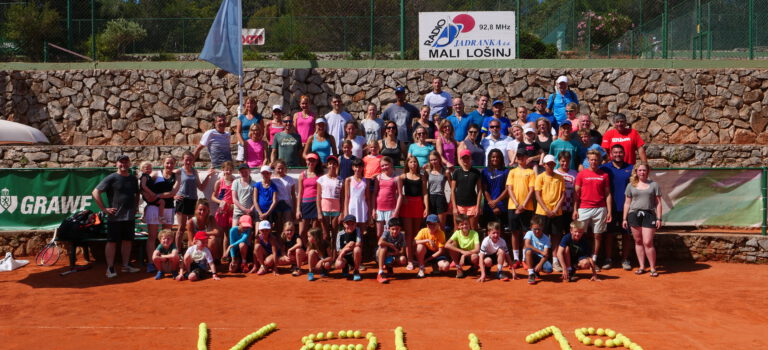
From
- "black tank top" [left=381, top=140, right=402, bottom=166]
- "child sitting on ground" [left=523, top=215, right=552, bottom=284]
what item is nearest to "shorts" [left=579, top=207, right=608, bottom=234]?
"child sitting on ground" [left=523, top=215, right=552, bottom=284]

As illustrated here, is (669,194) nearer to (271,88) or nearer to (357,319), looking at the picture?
(357,319)

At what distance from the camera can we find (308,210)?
1141 cm

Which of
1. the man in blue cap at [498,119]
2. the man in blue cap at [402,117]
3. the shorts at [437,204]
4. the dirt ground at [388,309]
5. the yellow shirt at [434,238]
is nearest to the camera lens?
the dirt ground at [388,309]

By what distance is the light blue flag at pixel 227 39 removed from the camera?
598 inches

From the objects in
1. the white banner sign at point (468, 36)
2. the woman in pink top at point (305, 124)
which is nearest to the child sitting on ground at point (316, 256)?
the woman in pink top at point (305, 124)

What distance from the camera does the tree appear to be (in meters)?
18.0

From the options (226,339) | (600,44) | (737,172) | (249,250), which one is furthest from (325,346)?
(600,44)

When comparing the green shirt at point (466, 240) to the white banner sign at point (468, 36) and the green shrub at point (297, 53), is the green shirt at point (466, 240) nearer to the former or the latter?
the white banner sign at point (468, 36)

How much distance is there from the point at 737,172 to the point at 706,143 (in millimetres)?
5061

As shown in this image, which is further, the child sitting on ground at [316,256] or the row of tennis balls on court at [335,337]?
the child sitting on ground at [316,256]

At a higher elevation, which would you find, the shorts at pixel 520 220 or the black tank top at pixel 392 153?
the black tank top at pixel 392 153

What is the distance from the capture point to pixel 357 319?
28.2ft

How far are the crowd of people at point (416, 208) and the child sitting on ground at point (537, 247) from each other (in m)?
0.02

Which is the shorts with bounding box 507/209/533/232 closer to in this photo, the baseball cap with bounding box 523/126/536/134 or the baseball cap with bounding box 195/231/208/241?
the baseball cap with bounding box 523/126/536/134
